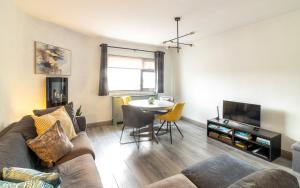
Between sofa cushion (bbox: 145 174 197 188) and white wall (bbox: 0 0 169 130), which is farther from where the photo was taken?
white wall (bbox: 0 0 169 130)

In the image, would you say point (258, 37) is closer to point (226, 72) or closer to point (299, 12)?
point (299, 12)

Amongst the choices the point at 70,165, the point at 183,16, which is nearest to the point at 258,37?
the point at 183,16

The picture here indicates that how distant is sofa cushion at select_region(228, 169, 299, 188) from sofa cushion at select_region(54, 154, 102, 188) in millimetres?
1091


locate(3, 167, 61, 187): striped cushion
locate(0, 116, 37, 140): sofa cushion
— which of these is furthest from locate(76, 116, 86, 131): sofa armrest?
locate(3, 167, 61, 187): striped cushion

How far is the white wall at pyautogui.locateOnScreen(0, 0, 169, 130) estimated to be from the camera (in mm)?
2189

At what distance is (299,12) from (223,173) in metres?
2.89

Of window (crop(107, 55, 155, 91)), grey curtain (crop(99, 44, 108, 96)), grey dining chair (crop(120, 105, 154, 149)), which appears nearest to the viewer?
grey dining chair (crop(120, 105, 154, 149))

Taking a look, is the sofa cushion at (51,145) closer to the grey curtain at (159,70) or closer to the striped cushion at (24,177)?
the striped cushion at (24,177)

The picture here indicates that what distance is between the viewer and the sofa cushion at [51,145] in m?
1.66

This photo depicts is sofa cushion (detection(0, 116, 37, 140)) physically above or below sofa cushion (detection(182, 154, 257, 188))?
above

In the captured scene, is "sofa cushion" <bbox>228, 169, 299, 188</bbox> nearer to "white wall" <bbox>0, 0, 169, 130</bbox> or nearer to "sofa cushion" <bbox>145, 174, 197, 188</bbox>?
"sofa cushion" <bbox>145, 174, 197, 188</bbox>

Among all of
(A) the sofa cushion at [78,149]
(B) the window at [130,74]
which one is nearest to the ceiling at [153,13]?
(B) the window at [130,74]

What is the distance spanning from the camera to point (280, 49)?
2898 mm

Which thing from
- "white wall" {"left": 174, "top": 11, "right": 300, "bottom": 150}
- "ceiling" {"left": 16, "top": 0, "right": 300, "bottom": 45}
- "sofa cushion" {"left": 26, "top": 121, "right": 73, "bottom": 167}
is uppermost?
"ceiling" {"left": 16, "top": 0, "right": 300, "bottom": 45}
